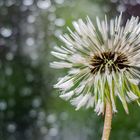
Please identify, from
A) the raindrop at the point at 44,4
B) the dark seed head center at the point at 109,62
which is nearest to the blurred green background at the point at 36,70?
the raindrop at the point at 44,4

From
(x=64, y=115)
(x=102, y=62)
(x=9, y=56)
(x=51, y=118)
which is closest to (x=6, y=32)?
(x=9, y=56)

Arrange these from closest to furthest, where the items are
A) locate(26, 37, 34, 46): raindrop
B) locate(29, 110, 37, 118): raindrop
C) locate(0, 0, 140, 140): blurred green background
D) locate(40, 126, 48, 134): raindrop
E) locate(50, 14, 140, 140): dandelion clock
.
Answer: locate(50, 14, 140, 140): dandelion clock → locate(0, 0, 140, 140): blurred green background → locate(40, 126, 48, 134): raindrop → locate(29, 110, 37, 118): raindrop → locate(26, 37, 34, 46): raindrop

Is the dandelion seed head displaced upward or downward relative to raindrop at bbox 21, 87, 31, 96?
downward

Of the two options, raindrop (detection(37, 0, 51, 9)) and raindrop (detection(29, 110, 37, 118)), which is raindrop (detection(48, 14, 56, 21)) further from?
raindrop (detection(29, 110, 37, 118))

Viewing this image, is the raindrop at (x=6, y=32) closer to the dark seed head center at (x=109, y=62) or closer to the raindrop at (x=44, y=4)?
the raindrop at (x=44, y=4)

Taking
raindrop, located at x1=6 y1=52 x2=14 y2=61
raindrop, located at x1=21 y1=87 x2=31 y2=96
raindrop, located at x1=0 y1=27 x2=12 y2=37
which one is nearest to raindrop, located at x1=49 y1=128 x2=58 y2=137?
raindrop, located at x1=21 y1=87 x2=31 y2=96

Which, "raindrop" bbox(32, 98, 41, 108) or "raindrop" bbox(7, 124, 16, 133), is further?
"raindrop" bbox(32, 98, 41, 108)
